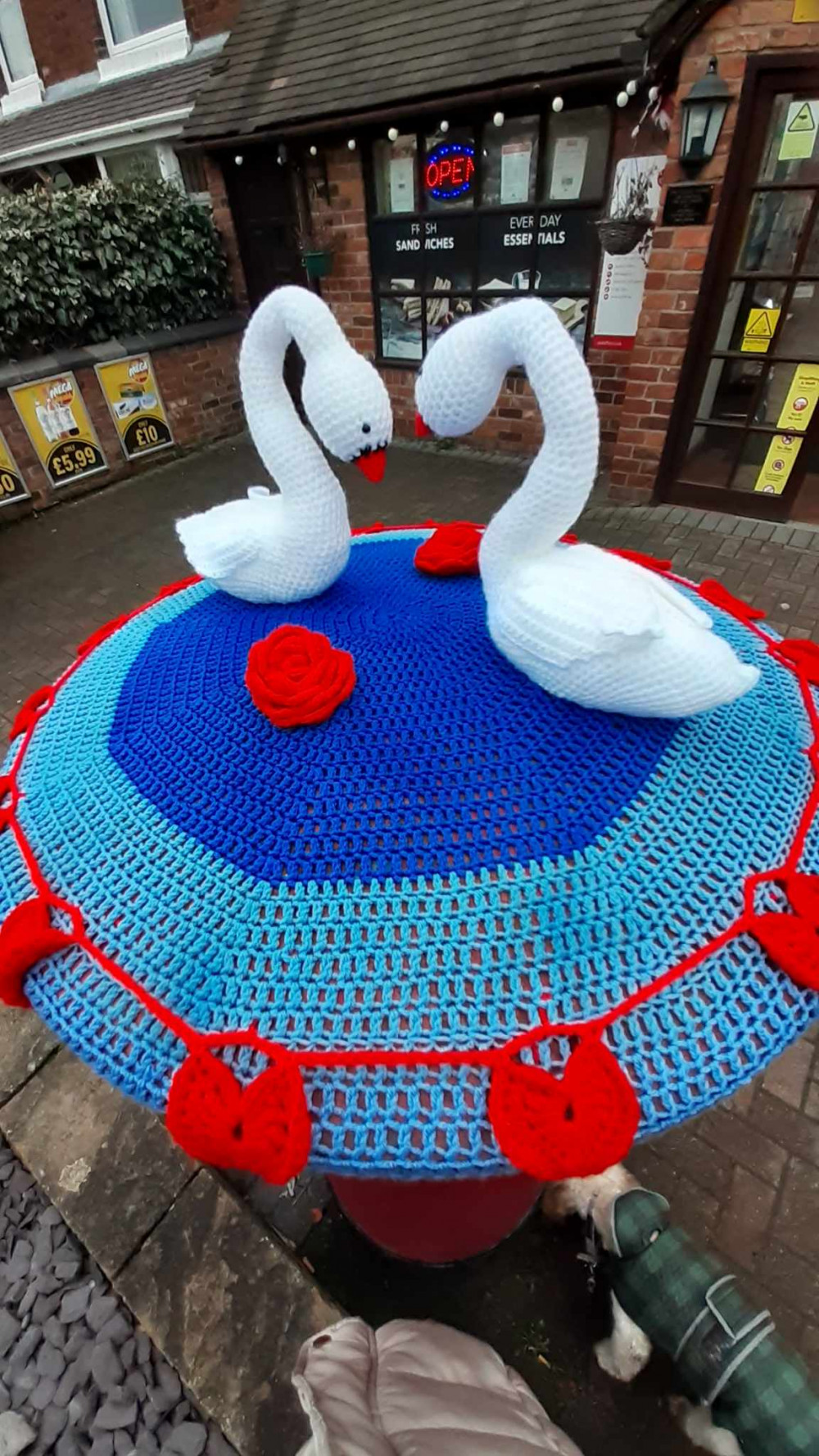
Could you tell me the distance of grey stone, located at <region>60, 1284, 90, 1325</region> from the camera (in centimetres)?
171

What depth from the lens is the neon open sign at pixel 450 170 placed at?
500 cm

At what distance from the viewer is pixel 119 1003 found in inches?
37.4

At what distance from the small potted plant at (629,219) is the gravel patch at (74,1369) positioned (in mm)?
5300

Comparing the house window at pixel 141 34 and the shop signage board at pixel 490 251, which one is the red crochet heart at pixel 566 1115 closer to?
the shop signage board at pixel 490 251

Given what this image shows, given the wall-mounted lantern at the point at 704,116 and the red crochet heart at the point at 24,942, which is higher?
the wall-mounted lantern at the point at 704,116

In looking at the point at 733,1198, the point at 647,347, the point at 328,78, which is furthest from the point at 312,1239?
the point at 328,78

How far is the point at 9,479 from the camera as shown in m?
5.67

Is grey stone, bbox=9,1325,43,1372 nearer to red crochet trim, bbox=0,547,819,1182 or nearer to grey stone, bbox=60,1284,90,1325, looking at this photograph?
grey stone, bbox=60,1284,90,1325

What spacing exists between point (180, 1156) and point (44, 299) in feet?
20.2

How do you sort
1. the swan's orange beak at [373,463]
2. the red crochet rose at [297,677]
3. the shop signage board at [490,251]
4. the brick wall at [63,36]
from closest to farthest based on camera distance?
1. the red crochet rose at [297,677]
2. the swan's orange beak at [373,463]
3. the shop signage board at [490,251]
4. the brick wall at [63,36]

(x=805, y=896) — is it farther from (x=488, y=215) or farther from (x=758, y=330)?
(x=488, y=215)

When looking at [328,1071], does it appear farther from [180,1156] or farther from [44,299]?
[44,299]

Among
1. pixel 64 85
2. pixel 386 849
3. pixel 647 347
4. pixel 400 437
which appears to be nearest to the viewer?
pixel 386 849

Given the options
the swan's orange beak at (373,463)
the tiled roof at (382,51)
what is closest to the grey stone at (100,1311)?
the swan's orange beak at (373,463)
